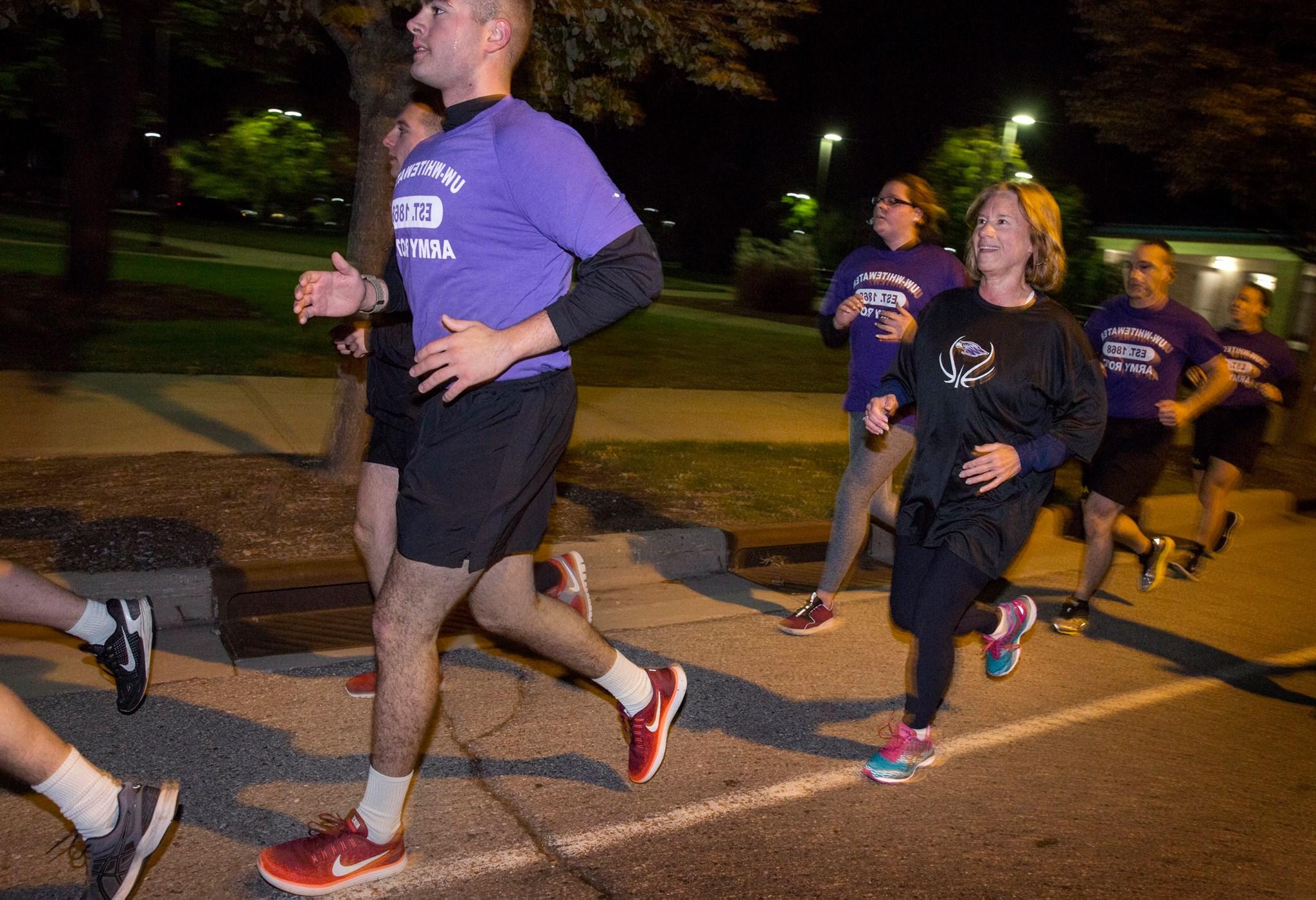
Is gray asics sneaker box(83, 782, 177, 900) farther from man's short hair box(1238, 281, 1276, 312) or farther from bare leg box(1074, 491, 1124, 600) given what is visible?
man's short hair box(1238, 281, 1276, 312)

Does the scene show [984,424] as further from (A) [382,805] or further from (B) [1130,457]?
(B) [1130,457]

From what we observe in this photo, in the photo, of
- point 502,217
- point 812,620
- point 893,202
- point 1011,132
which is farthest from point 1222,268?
point 502,217

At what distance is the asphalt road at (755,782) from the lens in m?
3.28

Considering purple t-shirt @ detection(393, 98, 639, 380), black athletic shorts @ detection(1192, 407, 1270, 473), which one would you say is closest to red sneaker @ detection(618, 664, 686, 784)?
purple t-shirt @ detection(393, 98, 639, 380)

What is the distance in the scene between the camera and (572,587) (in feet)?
15.9

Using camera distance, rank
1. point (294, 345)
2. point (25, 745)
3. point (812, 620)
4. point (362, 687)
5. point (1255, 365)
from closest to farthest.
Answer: point (25, 745), point (362, 687), point (812, 620), point (1255, 365), point (294, 345)

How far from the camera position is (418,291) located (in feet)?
10.00

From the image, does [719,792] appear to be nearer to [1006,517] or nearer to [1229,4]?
[1006,517]

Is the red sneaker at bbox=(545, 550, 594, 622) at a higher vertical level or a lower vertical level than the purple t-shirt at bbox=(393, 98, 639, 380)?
lower

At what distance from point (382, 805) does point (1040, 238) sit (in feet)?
8.83

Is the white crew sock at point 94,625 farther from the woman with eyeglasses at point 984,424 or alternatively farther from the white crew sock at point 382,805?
the woman with eyeglasses at point 984,424

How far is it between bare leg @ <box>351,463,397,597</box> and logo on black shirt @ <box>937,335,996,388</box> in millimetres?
1914

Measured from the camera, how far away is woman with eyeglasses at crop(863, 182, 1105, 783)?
3.80m

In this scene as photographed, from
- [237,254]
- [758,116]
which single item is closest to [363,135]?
[237,254]
